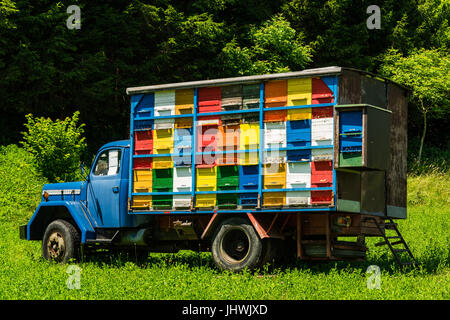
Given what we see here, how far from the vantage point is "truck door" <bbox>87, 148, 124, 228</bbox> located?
15219 mm

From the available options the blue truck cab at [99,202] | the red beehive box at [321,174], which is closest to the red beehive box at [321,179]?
the red beehive box at [321,174]

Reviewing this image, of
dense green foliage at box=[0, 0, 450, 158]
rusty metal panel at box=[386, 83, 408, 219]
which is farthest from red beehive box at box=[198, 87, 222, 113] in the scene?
dense green foliage at box=[0, 0, 450, 158]

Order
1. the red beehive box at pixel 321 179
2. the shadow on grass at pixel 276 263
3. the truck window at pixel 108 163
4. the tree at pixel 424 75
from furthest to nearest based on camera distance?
the tree at pixel 424 75 → the truck window at pixel 108 163 → the shadow on grass at pixel 276 263 → the red beehive box at pixel 321 179

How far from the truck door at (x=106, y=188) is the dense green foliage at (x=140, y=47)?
15.3 m

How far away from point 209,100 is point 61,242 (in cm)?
463

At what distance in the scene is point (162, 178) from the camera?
14.5 meters

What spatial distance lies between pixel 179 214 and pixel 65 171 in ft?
29.5

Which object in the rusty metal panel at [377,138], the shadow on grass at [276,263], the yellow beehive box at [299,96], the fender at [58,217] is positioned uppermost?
the yellow beehive box at [299,96]

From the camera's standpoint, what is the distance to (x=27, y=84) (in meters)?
30.9

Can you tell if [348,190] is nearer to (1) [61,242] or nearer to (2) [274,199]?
(2) [274,199]

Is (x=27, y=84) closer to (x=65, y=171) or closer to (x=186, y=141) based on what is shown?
(x=65, y=171)

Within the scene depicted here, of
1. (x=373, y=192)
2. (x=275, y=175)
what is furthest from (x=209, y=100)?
(x=373, y=192)

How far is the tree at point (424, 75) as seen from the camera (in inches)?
1310

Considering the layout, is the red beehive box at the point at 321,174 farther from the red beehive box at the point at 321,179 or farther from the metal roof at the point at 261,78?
the metal roof at the point at 261,78
